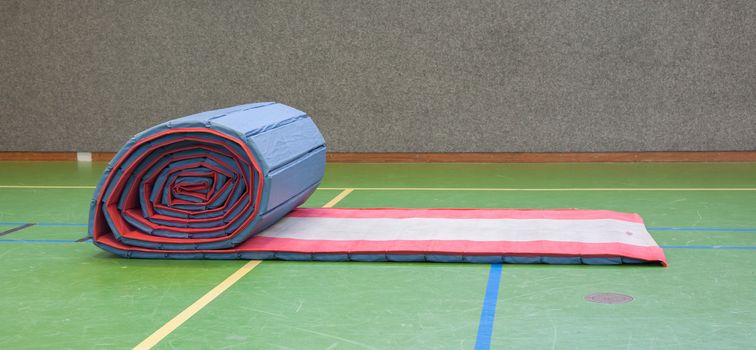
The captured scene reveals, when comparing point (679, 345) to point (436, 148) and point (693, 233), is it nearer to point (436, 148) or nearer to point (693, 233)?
point (693, 233)

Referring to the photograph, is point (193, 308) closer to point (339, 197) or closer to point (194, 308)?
point (194, 308)

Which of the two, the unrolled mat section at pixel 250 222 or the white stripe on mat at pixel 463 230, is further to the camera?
the white stripe on mat at pixel 463 230

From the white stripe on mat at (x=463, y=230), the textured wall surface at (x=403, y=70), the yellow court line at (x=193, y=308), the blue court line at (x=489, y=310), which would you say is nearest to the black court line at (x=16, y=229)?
the white stripe on mat at (x=463, y=230)

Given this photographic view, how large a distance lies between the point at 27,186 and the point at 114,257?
2913 mm

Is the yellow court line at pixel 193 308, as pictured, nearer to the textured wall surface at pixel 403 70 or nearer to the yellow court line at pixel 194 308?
the yellow court line at pixel 194 308

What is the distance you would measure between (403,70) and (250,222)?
419cm

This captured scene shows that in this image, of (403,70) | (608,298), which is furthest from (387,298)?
(403,70)

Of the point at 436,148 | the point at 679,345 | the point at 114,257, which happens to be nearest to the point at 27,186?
the point at 114,257

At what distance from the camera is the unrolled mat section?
426 cm

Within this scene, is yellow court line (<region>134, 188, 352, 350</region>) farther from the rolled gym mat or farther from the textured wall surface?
the textured wall surface

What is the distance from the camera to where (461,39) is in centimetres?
813

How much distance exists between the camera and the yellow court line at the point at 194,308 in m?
3.13

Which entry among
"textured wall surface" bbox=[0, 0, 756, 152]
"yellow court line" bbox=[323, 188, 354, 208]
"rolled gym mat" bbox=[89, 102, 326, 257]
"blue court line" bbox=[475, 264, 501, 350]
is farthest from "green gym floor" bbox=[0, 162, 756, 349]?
"textured wall surface" bbox=[0, 0, 756, 152]

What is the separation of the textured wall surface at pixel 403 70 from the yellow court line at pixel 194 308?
4236 mm
